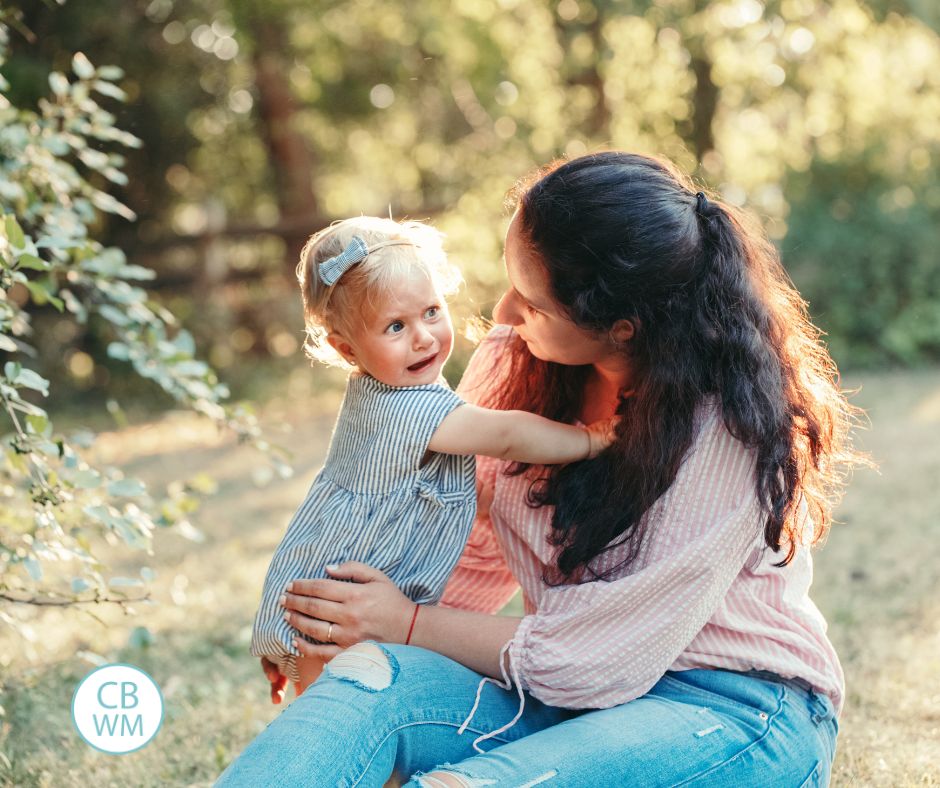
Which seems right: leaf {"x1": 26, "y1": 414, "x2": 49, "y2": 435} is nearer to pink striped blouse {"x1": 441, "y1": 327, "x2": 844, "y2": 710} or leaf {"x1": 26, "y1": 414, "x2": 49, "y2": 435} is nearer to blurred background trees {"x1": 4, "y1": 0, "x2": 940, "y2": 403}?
pink striped blouse {"x1": 441, "y1": 327, "x2": 844, "y2": 710}

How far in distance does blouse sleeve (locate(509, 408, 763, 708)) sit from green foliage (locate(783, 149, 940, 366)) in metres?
7.63

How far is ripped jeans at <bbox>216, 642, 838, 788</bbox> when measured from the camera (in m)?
1.60

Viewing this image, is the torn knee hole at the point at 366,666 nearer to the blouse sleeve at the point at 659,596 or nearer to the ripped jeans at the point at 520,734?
the ripped jeans at the point at 520,734

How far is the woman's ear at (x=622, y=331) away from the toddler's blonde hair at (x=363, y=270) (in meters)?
0.35

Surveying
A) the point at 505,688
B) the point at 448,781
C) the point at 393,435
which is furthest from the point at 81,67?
the point at 448,781

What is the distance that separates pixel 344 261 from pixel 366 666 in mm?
708

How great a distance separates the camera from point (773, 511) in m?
1.75

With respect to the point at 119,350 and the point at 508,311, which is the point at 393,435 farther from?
the point at 119,350

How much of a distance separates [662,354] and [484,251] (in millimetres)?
8319

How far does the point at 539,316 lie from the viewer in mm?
1923

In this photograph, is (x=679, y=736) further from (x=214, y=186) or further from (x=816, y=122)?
(x=816, y=122)

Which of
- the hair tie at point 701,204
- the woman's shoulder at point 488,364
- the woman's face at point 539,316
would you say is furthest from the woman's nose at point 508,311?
the hair tie at point 701,204

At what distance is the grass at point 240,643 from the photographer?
2516mm

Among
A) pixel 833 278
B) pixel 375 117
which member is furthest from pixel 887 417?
pixel 375 117
